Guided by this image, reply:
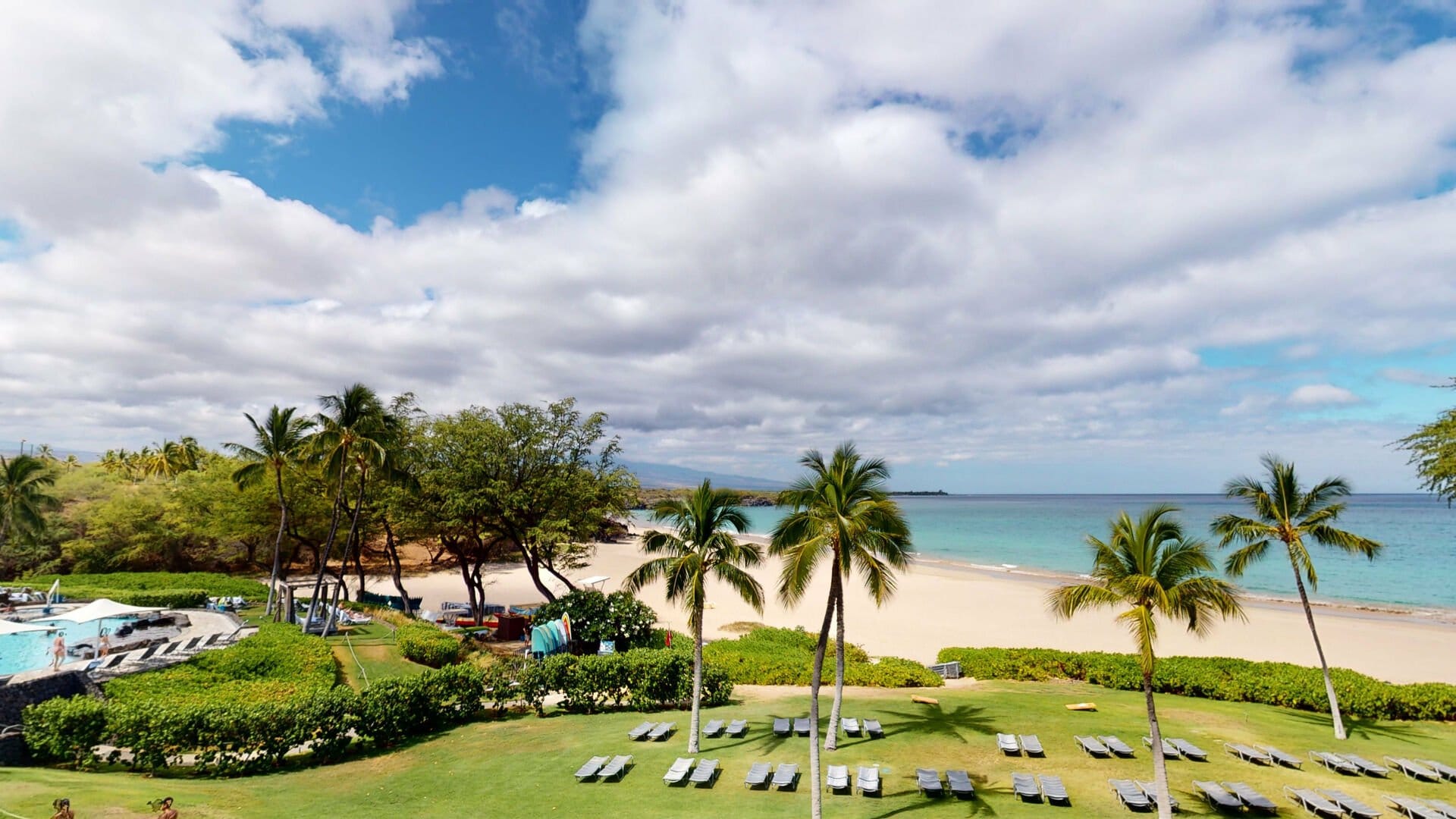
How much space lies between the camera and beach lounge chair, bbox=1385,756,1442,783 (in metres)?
13.6

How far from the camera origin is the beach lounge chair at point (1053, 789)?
41.2 feet

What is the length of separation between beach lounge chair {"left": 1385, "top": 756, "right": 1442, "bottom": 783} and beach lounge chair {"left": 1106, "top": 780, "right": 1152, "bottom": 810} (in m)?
6.49

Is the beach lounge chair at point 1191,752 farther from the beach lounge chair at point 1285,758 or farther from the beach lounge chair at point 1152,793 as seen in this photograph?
the beach lounge chair at point 1152,793

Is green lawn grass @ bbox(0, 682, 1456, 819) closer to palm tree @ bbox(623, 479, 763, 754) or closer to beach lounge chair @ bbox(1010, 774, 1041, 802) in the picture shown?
beach lounge chair @ bbox(1010, 774, 1041, 802)

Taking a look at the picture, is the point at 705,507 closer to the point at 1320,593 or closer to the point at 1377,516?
the point at 1320,593

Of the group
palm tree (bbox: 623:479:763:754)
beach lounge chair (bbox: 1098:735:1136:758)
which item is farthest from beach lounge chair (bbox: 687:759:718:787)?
beach lounge chair (bbox: 1098:735:1136:758)

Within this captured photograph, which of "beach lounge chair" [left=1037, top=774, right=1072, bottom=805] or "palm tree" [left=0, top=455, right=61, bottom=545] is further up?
"palm tree" [left=0, top=455, right=61, bottom=545]

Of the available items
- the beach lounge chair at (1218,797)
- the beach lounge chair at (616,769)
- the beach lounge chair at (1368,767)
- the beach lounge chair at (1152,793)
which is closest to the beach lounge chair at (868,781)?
the beach lounge chair at (1152,793)

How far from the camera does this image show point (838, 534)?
1384 centimetres

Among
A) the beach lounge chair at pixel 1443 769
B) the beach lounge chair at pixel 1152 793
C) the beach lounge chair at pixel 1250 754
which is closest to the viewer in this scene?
the beach lounge chair at pixel 1152 793

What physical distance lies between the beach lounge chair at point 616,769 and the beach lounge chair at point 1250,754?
14174 millimetres

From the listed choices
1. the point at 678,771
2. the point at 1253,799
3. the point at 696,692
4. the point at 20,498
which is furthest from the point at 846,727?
the point at 20,498

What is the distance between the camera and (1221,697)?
20406 millimetres

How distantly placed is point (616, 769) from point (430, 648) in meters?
13.8
